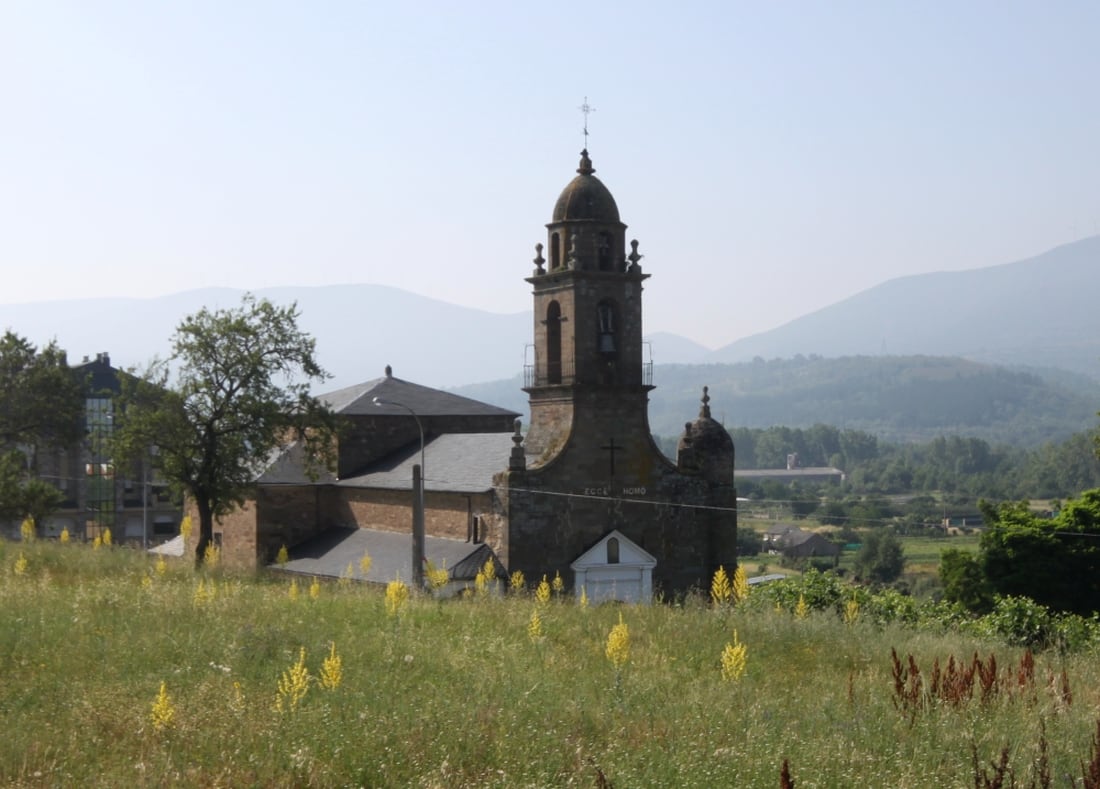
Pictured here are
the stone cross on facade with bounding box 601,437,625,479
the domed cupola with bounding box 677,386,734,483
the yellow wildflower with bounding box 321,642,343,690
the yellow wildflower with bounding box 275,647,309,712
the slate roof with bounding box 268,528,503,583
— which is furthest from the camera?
the domed cupola with bounding box 677,386,734,483

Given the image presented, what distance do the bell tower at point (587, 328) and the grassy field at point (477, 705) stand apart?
20.9 metres

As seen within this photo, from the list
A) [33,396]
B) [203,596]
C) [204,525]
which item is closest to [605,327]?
[204,525]

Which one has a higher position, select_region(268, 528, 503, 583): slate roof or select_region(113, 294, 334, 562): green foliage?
select_region(113, 294, 334, 562): green foliage

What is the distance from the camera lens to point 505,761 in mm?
9438

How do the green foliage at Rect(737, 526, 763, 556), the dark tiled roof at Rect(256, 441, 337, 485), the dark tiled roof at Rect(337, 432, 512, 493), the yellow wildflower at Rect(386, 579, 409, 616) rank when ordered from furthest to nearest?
the green foliage at Rect(737, 526, 763, 556) → the dark tiled roof at Rect(256, 441, 337, 485) → the dark tiled roof at Rect(337, 432, 512, 493) → the yellow wildflower at Rect(386, 579, 409, 616)

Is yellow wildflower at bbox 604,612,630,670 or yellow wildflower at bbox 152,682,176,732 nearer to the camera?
yellow wildflower at bbox 152,682,176,732

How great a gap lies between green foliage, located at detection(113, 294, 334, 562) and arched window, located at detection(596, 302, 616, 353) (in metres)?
9.14

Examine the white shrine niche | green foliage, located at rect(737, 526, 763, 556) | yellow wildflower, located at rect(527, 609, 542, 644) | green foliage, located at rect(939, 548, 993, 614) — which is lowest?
green foliage, located at rect(737, 526, 763, 556)

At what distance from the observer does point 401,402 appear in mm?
45188


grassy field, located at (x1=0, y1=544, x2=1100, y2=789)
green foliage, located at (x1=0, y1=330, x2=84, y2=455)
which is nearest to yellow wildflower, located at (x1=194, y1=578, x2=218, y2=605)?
grassy field, located at (x1=0, y1=544, x2=1100, y2=789)

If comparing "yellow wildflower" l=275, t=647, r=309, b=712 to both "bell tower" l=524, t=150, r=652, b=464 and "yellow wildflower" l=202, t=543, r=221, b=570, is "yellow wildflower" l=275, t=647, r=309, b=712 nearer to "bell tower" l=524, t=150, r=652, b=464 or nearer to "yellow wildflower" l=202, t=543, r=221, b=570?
"yellow wildflower" l=202, t=543, r=221, b=570

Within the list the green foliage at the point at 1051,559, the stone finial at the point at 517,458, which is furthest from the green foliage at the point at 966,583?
the stone finial at the point at 517,458

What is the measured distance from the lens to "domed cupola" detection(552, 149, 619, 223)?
123 feet

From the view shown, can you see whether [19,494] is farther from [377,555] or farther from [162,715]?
[162,715]
